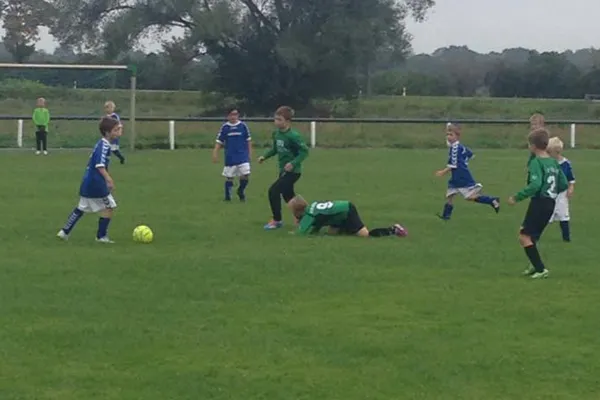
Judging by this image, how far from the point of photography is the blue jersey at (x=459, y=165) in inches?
648

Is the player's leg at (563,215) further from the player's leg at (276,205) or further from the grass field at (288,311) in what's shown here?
the player's leg at (276,205)

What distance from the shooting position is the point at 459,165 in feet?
54.1

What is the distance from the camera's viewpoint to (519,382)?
714 centimetres

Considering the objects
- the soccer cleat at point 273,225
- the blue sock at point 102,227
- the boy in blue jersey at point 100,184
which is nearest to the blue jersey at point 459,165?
the soccer cleat at point 273,225

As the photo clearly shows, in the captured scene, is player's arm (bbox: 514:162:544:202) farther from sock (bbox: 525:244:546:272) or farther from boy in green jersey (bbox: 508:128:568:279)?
sock (bbox: 525:244:546:272)

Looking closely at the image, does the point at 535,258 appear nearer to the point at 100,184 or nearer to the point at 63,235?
the point at 100,184

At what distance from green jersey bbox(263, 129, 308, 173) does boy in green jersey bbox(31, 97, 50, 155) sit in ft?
55.4

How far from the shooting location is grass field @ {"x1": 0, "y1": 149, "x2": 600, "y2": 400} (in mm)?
7121

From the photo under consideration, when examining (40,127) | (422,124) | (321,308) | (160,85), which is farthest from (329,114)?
(321,308)

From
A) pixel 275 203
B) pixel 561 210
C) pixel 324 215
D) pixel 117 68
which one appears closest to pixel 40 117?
pixel 117 68

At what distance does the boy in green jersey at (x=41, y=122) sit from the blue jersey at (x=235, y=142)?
1294cm

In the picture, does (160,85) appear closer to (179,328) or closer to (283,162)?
(283,162)

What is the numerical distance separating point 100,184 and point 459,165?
18.6ft

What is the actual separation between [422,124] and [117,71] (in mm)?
12810
